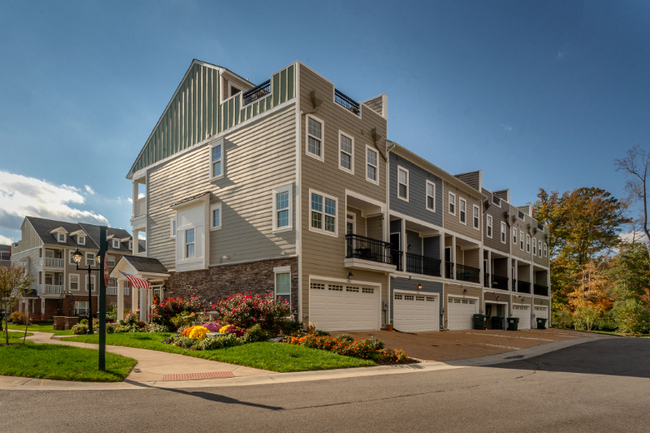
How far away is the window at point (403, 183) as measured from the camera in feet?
75.4

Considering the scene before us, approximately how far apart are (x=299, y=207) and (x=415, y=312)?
996cm

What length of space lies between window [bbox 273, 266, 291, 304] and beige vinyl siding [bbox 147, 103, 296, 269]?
642 millimetres

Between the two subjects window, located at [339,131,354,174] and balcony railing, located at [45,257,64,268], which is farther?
balcony railing, located at [45,257,64,268]

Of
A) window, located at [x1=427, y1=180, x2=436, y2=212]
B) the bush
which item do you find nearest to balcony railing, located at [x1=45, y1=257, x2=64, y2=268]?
the bush

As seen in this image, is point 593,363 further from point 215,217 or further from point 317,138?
point 215,217

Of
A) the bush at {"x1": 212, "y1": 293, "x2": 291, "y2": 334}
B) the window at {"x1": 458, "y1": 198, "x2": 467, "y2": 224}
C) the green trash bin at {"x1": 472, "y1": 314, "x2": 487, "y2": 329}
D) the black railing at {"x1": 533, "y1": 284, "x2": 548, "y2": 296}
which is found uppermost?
the window at {"x1": 458, "y1": 198, "x2": 467, "y2": 224}

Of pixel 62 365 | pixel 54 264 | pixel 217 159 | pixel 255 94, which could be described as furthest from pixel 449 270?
pixel 54 264

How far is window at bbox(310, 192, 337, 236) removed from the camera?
17641 mm

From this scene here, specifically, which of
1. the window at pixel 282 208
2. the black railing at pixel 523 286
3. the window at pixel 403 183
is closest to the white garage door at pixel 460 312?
the window at pixel 403 183

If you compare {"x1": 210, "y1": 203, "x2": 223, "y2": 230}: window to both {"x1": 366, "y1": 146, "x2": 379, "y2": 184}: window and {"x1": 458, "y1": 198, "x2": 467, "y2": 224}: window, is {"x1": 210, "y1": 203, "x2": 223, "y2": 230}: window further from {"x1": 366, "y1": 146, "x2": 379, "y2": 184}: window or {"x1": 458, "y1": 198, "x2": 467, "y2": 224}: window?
{"x1": 458, "y1": 198, "x2": 467, "y2": 224}: window

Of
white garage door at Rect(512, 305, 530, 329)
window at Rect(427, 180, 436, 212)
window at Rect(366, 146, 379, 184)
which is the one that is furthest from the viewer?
white garage door at Rect(512, 305, 530, 329)

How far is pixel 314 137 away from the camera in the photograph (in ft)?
59.2

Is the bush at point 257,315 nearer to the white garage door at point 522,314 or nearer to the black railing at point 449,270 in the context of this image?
the black railing at point 449,270

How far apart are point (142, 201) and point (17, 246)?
104ft
